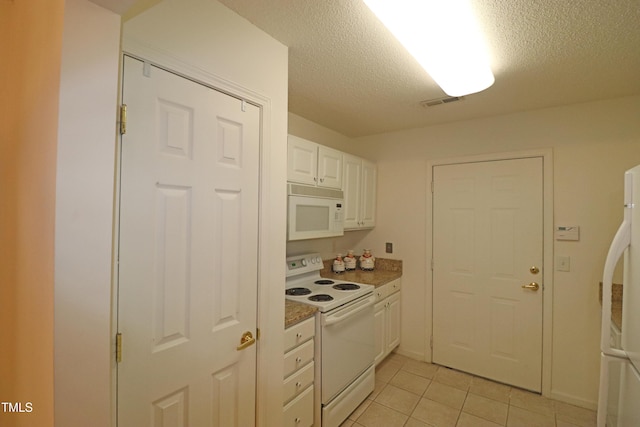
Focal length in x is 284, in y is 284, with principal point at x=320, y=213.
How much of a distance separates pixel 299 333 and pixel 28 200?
138 centimetres

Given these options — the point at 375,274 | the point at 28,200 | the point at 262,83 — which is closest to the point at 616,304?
the point at 375,274

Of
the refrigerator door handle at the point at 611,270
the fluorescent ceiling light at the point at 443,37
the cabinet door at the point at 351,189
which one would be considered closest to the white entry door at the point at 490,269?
the cabinet door at the point at 351,189

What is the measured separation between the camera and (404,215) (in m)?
3.11

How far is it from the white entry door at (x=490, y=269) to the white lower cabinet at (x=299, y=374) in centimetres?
166

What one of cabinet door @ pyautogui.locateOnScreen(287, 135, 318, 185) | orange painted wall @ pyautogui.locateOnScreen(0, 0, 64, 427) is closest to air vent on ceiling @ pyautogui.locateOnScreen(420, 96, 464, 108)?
cabinet door @ pyautogui.locateOnScreen(287, 135, 318, 185)

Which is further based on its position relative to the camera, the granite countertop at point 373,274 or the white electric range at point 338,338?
the granite countertop at point 373,274

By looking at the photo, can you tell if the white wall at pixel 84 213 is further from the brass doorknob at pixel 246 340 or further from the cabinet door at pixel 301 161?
the cabinet door at pixel 301 161

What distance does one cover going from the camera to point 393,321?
9.71 feet

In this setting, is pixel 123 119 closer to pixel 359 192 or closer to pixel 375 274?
pixel 359 192

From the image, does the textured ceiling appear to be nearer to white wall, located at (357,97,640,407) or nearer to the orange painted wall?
white wall, located at (357,97,640,407)

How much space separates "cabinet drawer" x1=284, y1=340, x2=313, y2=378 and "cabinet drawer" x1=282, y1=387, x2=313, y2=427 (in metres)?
0.19

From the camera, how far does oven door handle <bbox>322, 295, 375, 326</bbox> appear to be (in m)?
1.87

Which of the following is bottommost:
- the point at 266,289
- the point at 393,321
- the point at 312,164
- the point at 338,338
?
the point at 393,321

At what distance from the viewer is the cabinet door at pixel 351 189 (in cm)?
276
